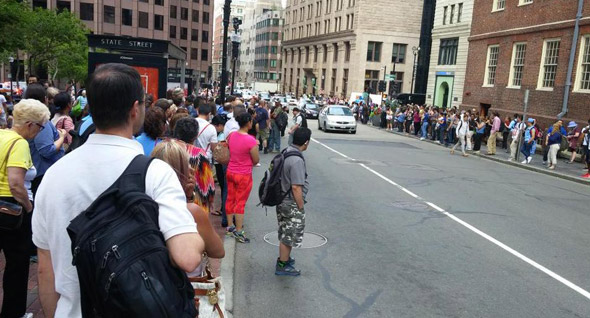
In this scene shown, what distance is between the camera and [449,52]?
1576 inches

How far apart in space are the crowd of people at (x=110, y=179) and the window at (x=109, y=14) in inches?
2739

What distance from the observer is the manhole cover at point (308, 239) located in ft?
23.9

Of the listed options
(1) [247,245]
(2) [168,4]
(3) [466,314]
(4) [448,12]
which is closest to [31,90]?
(1) [247,245]

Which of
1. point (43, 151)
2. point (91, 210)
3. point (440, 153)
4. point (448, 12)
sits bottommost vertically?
point (440, 153)

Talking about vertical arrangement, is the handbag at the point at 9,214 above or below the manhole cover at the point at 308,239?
above

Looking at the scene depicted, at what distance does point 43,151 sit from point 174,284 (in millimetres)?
3912

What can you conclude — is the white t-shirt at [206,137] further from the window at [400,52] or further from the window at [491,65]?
the window at [400,52]

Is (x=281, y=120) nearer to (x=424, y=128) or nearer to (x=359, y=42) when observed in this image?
(x=424, y=128)

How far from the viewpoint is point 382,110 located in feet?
124

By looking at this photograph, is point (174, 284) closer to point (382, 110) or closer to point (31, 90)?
point (31, 90)

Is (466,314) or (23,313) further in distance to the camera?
(466,314)

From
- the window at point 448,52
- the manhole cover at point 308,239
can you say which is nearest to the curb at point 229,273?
the manhole cover at point 308,239

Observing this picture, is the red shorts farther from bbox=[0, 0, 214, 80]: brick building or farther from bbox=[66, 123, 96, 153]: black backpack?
bbox=[0, 0, 214, 80]: brick building

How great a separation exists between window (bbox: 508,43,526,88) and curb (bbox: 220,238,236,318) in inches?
1048
